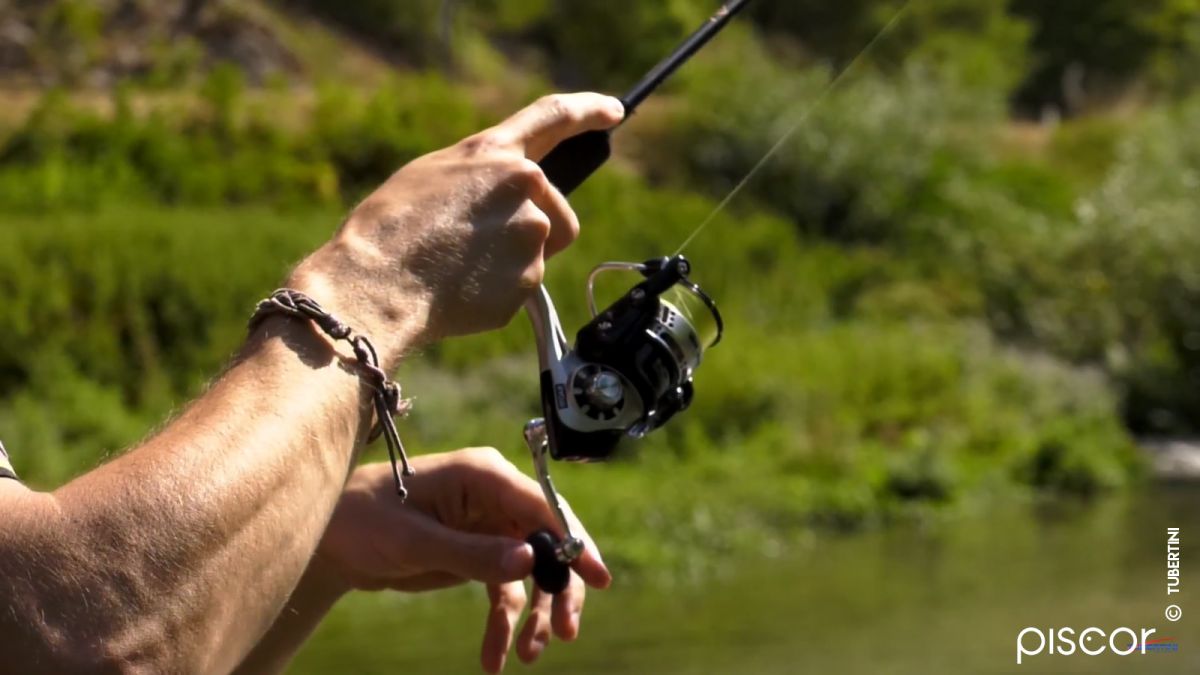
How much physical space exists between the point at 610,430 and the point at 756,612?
648 cm

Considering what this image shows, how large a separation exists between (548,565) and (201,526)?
0.65 metres

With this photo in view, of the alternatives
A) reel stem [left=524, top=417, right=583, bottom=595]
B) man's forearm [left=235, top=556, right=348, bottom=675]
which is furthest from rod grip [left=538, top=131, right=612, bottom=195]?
man's forearm [left=235, top=556, right=348, bottom=675]

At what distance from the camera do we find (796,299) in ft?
52.6

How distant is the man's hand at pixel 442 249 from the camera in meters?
1.36

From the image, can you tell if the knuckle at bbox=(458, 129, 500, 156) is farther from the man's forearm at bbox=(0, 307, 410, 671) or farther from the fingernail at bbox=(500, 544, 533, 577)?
the fingernail at bbox=(500, 544, 533, 577)

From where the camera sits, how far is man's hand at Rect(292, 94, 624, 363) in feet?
4.46

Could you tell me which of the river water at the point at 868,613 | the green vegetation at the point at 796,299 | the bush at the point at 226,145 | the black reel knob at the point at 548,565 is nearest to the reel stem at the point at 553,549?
the black reel knob at the point at 548,565

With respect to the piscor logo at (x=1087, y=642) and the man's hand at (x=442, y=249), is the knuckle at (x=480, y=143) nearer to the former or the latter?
the man's hand at (x=442, y=249)

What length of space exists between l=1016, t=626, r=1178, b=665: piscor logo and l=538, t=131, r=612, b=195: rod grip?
15.4 ft

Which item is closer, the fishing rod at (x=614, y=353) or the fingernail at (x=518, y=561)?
the fishing rod at (x=614, y=353)

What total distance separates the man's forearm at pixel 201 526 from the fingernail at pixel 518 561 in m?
0.50

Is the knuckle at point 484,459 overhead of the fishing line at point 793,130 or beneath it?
beneath

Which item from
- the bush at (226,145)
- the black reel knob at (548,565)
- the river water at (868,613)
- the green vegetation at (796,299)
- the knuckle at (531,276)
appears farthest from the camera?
the bush at (226,145)

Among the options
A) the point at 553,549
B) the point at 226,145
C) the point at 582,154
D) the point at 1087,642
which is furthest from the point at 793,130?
the point at 226,145
